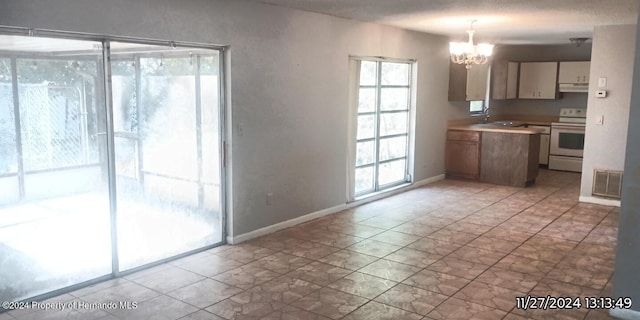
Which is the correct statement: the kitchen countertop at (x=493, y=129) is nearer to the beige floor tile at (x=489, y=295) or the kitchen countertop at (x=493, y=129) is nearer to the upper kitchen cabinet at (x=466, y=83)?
the upper kitchen cabinet at (x=466, y=83)

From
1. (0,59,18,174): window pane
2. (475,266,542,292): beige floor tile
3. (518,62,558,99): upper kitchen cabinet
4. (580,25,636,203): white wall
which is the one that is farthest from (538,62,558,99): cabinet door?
(0,59,18,174): window pane

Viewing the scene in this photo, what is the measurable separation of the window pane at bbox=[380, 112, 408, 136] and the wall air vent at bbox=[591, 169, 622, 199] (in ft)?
8.66

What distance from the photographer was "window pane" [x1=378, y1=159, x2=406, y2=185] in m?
7.34

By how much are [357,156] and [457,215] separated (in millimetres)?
1477

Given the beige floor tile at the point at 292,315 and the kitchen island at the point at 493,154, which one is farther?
the kitchen island at the point at 493,154

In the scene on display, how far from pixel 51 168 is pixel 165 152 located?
100 centimetres

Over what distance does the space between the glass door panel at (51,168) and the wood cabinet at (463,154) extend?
5965 millimetres

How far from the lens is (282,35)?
5285 mm

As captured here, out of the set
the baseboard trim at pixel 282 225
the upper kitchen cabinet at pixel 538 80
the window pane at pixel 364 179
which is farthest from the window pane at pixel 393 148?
the upper kitchen cabinet at pixel 538 80

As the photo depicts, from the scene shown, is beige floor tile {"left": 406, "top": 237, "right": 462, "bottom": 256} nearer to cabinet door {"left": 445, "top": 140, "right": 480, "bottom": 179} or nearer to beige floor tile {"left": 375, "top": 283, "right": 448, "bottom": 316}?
beige floor tile {"left": 375, "top": 283, "right": 448, "bottom": 316}

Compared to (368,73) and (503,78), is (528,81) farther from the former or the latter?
(368,73)

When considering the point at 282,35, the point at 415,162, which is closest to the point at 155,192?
the point at 282,35

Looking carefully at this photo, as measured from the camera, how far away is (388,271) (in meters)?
4.33

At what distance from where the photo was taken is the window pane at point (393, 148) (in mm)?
7281
